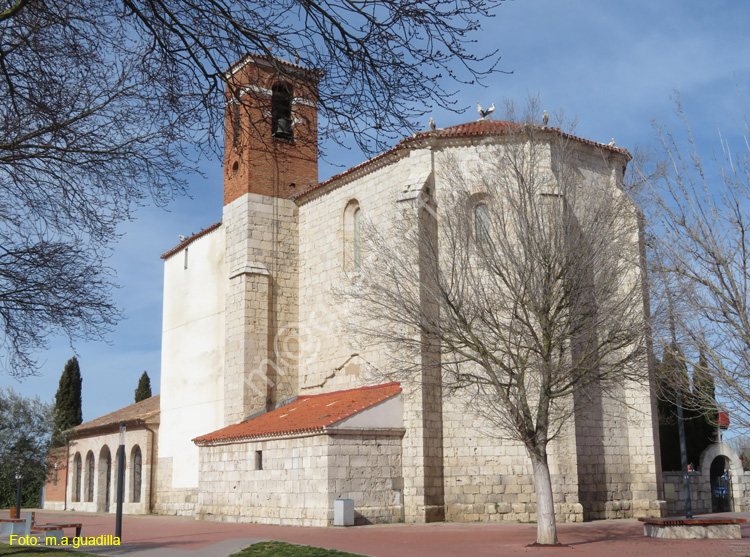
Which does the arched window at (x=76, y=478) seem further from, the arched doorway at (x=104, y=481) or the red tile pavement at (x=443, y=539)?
the red tile pavement at (x=443, y=539)

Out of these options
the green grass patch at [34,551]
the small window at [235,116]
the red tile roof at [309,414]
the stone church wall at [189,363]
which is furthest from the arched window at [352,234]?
the small window at [235,116]

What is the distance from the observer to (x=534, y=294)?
14266mm

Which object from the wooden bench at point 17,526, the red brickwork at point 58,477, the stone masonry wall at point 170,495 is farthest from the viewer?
the red brickwork at point 58,477

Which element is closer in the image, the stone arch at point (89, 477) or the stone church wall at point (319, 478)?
the stone church wall at point (319, 478)

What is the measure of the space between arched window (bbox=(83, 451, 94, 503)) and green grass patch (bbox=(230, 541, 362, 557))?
24.2 m

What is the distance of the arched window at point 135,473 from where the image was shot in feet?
97.9

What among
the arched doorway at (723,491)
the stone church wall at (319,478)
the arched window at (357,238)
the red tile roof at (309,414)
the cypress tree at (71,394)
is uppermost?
the arched window at (357,238)

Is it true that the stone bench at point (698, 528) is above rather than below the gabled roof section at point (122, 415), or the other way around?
below

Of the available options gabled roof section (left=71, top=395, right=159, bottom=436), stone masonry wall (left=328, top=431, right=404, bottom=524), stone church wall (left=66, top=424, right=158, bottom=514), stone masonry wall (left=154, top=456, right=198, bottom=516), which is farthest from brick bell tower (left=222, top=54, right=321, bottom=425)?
gabled roof section (left=71, top=395, right=159, bottom=436)

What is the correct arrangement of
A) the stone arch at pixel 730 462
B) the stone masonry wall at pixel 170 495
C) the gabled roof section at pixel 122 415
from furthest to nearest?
1. the gabled roof section at pixel 122 415
2. the stone masonry wall at pixel 170 495
3. the stone arch at pixel 730 462

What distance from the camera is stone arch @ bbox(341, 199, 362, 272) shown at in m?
22.7

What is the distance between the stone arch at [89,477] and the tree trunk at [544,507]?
84.6 ft

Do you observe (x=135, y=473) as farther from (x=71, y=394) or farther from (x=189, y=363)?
(x=71, y=394)

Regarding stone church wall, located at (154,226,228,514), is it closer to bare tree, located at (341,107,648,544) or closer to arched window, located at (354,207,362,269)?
arched window, located at (354,207,362,269)
